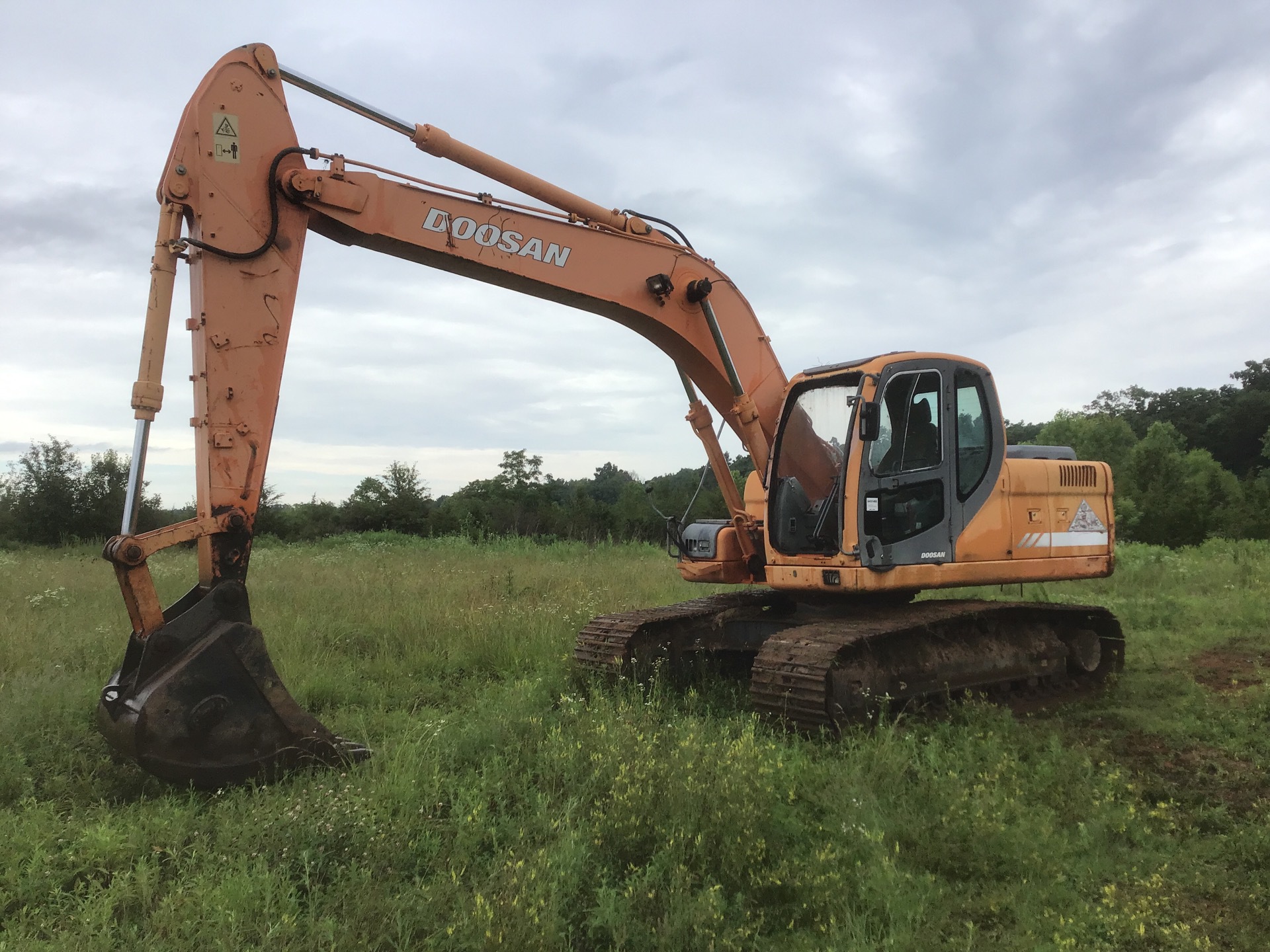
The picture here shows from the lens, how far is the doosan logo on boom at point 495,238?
563 centimetres

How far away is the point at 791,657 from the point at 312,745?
3003 millimetres

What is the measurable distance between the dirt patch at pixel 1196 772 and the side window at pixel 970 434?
6.87 ft

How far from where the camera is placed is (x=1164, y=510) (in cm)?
2698

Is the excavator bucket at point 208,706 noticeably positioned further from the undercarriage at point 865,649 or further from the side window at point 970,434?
the side window at point 970,434

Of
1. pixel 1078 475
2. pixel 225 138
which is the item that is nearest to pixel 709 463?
pixel 1078 475

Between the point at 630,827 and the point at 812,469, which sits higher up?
the point at 812,469

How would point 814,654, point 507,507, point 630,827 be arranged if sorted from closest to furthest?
point 630,827
point 814,654
point 507,507

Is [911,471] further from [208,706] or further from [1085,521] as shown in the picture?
[208,706]

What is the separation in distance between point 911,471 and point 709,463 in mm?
1739

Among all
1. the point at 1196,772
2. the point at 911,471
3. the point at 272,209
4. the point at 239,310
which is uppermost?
the point at 272,209

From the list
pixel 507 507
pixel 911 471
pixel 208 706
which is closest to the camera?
pixel 208 706

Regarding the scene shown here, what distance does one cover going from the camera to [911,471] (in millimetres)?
6605

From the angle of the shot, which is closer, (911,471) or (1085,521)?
(911,471)

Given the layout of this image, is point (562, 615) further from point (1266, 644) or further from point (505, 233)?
point (1266, 644)
